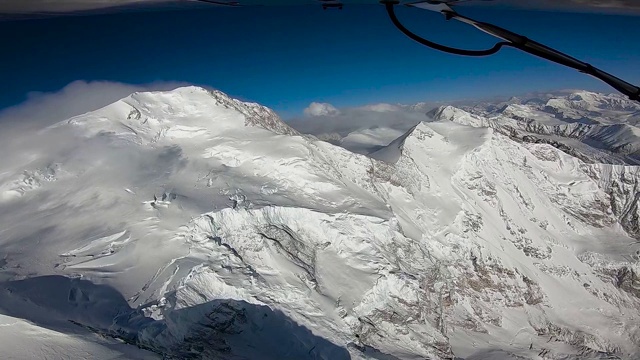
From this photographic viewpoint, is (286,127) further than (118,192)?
Yes

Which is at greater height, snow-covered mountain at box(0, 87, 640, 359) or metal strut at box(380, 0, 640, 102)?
metal strut at box(380, 0, 640, 102)

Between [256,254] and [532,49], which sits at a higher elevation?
[532,49]

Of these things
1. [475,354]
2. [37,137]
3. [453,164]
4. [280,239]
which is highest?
[37,137]

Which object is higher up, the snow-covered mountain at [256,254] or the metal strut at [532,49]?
the metal strut at [532,49]

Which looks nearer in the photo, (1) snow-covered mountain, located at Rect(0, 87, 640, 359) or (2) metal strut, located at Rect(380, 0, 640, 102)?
(2) metal strut, located at Rect(380, 0, 640, 102)

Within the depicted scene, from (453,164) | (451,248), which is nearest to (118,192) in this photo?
(451,248)

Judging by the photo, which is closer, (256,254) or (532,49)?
(532,49)

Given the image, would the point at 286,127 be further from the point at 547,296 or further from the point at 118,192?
the point at 547,296

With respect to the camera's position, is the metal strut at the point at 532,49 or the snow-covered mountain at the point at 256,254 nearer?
the metal strut at the point at 532,49
